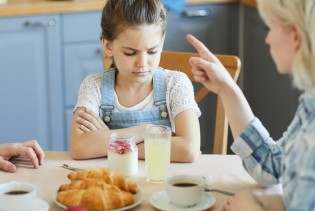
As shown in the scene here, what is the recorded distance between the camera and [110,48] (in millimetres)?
2223

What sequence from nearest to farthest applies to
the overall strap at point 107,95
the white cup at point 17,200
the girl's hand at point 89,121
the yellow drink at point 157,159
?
the white cup at point 17,200
the yellow drink at point 157,159
the girl's hand at point 89,121
the overall strap at point 107,95

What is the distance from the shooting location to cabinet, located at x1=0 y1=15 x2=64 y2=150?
346 cm

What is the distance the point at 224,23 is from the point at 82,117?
6.01 feet

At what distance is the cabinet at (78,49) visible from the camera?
11.5 feet

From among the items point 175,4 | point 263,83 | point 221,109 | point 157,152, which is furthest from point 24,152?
point 263,83

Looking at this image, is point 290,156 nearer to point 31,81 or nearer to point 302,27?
point 302,27

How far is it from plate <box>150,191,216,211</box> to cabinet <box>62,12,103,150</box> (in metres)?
1.99

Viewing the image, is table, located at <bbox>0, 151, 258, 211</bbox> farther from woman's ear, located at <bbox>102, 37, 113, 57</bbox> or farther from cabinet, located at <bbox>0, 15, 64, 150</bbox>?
cabinet, located at <bbox>0, 15, 64, 150</bbox>

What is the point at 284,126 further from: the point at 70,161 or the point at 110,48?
the point at 70,161

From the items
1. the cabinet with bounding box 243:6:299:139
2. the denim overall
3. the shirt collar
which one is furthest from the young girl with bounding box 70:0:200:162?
the cabinet with bounding box 243:6:299:139

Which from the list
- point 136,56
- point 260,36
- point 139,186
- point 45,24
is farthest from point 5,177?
point 260,36

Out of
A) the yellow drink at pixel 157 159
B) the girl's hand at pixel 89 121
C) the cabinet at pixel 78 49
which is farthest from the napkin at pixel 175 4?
the yellow drink at pixel 157 159

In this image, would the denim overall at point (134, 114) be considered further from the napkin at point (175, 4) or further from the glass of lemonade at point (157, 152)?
the napkin at point (175, 4)

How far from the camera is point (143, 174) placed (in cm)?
181
